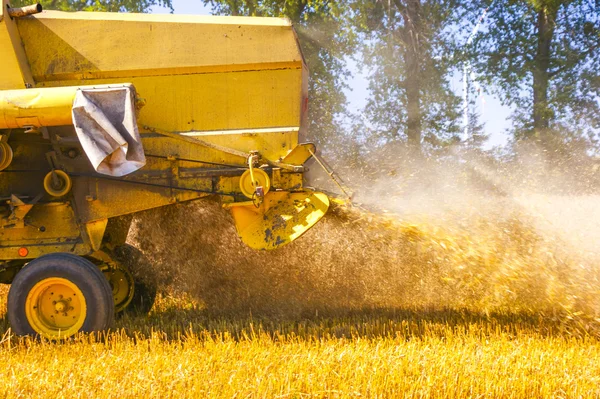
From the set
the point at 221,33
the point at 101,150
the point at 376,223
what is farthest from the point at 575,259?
the point at 101,150

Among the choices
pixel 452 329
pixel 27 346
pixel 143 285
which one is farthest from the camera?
pixel 143 285

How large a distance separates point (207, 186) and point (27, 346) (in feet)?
5.84

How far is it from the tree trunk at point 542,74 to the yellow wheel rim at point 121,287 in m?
9.92

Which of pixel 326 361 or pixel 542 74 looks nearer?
pixel 326 361

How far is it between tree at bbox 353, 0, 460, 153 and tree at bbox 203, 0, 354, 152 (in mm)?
481

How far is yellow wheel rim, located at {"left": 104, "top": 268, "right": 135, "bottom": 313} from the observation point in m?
6.52

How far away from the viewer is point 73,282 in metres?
5.08

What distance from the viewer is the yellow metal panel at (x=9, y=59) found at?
5.28m

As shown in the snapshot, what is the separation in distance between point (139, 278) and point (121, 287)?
0.88 feet

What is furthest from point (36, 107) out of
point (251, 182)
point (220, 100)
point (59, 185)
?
point (251, 182)

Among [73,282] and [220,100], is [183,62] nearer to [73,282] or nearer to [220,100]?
[220,100]

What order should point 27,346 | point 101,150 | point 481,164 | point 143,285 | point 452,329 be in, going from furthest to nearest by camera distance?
point 481,164
point 143,285
point 452,329
point 27,346
point 101,150

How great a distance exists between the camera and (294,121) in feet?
18.5

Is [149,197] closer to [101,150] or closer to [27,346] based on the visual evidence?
[101,150]
